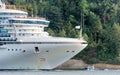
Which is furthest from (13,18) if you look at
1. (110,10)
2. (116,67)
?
(110,10)

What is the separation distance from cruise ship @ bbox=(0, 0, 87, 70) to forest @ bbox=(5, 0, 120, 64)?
1911cm

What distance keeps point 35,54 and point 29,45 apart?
5.60 feet

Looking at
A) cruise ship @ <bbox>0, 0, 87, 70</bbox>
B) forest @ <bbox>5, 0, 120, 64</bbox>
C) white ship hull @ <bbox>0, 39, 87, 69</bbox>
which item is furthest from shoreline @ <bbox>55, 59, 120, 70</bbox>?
cruise ship @ <bbox>0, 0, 87, 70</bbox>

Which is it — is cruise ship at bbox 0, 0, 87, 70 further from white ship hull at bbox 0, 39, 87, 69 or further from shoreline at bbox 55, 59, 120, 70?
shoreline at bbox 55, 59, 120, 70

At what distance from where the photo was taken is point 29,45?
400 feet

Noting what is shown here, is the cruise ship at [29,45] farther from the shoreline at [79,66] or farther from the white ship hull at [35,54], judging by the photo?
the shoreline at [79,66]

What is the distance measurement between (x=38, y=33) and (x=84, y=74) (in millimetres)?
21104

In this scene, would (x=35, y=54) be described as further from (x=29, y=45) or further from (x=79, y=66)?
(x=79, y=66)

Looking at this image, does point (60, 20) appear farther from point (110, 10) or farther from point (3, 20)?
point (3, 20)

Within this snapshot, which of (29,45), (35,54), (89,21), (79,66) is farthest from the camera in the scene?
Result: (89,21)

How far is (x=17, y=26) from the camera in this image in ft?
406

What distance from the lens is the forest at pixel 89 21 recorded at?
145 meters

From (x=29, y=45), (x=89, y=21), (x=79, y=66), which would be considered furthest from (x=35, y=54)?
(x=89, y=21)

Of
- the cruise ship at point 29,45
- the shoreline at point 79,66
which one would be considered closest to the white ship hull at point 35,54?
the cruise ship at point 29,45
